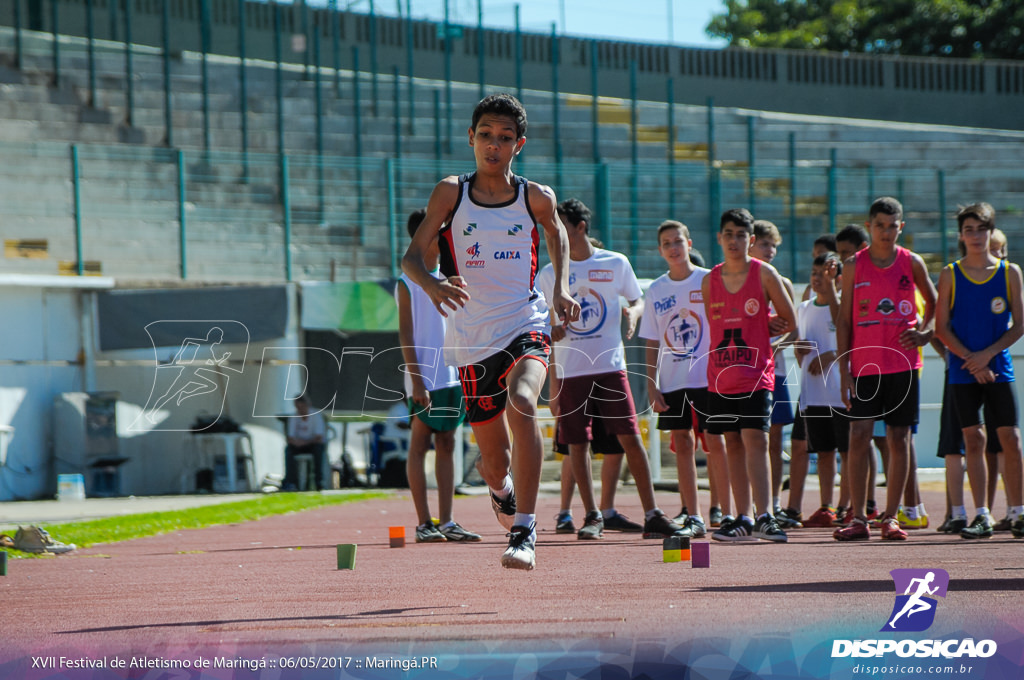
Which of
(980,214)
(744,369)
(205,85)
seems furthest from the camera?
(205,85)

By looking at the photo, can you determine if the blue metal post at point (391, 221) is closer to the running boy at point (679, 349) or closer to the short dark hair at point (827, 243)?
the short dark hair at point (827, 243)

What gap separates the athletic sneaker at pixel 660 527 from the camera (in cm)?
790

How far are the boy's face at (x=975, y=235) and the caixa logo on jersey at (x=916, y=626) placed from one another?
4.12 m

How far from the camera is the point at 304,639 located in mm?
3736

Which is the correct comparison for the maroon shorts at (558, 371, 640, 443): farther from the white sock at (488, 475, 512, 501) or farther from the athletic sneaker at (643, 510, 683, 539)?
the white sock at (488, 475, 512, 501)

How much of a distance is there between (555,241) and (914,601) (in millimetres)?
2749

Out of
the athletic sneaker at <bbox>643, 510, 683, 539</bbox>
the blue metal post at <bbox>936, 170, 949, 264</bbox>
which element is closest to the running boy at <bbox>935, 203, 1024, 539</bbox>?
the athletic sneaker at <bbox>643, 510, 683, 539</bbox>

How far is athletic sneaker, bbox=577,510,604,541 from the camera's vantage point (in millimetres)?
8023

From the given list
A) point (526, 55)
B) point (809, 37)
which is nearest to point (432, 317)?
point (526, 55)

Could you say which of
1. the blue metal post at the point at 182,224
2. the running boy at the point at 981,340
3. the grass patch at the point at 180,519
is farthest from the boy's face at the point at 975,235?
the blue metal post at the point at 182,224

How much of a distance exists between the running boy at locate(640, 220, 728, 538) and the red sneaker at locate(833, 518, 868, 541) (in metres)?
1.01

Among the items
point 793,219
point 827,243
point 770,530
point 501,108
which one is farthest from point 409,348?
point 793,219

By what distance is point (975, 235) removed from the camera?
779 cm

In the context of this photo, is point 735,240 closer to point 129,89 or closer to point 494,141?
point 494,141
